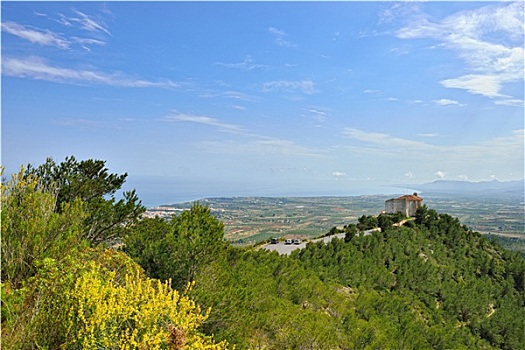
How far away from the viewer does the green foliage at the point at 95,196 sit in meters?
12.4

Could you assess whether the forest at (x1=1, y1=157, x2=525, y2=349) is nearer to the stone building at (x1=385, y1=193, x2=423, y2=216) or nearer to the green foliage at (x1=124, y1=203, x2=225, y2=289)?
the green foliage at (x1=124, y1=203, x2=225, y2=289)

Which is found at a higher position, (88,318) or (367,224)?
Answer: (88,318)

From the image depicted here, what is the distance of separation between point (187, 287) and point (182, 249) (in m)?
2.24

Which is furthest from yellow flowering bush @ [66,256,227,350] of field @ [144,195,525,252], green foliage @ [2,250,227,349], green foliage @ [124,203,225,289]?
field @ [144,195,525,252]

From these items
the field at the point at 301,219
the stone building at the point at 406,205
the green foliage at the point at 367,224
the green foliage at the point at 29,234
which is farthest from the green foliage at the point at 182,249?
the stone building at the point at 406,205

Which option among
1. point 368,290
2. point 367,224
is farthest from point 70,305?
point 367,224

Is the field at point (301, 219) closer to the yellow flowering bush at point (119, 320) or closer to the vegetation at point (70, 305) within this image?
the vegetation at point (70, 305)

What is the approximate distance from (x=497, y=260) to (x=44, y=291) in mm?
42398

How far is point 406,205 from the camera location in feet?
156

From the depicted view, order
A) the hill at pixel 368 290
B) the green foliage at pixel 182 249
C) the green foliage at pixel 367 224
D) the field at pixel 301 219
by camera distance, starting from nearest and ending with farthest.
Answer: the green foliage at pixel 182 249, the hill at pixel 368 290, the green foliage at pixel 367 224, the field at pixel 301 219

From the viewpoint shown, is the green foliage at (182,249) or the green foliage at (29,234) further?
the green foliage at (182,249)

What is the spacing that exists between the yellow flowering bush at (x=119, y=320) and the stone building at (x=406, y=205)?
44.2 m

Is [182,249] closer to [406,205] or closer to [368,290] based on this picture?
[368,290]

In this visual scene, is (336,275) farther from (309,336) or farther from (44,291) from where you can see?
(44,291)
